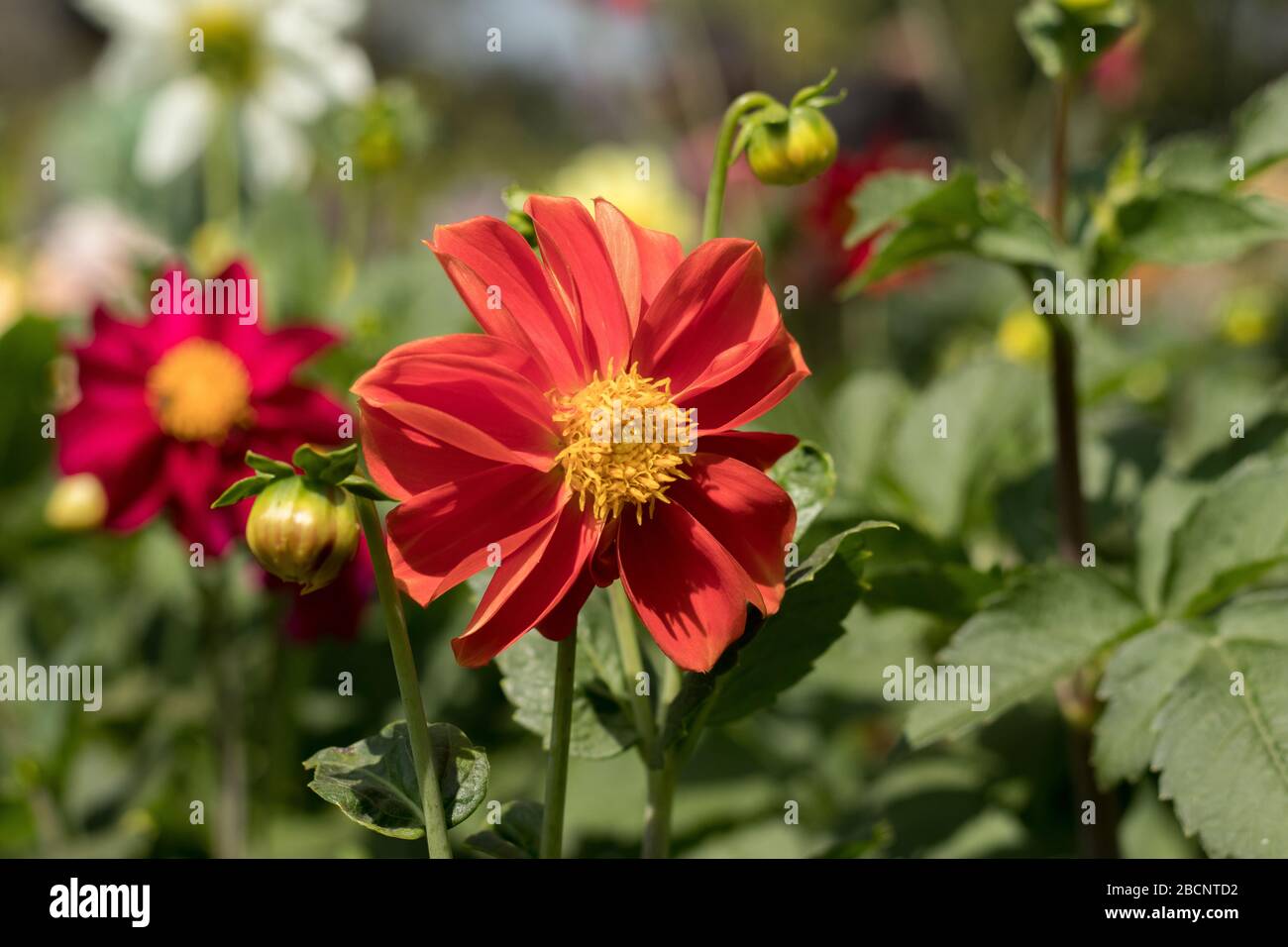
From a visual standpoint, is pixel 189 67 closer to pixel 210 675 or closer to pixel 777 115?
pixel 210 675

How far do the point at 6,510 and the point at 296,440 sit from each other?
1.81 ft

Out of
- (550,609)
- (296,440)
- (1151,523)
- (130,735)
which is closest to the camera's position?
(550,609)

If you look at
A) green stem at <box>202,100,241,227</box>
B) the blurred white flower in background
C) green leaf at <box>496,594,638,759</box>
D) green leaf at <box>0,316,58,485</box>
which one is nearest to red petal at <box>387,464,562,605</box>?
green leaf at <box>496,594,638,759</box>

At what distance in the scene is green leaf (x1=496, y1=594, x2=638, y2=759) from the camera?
0.63m

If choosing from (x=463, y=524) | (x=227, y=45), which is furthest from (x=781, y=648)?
(x=227, y=45)

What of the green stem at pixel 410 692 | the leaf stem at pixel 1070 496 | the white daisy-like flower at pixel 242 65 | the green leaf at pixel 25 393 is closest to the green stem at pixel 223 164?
the white daisy-like flower at pixel 242 65

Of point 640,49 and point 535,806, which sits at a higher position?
point 640,49

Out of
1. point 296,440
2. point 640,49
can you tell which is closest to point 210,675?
point 296,440

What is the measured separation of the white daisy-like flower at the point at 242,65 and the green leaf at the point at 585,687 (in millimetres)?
905

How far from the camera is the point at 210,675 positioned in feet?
3.63

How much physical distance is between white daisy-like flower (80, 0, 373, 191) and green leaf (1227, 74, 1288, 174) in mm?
908

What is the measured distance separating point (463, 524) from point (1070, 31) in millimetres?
518

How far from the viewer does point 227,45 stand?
1.46 meters

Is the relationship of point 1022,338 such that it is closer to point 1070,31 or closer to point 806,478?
point 1070,31
